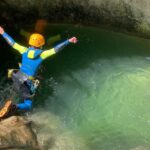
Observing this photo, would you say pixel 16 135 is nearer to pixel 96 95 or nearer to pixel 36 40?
pixel 36 40

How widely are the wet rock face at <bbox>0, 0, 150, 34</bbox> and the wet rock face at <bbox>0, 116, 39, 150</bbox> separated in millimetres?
4217

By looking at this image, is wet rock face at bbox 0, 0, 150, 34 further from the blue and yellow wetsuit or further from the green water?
the blue and yellow wetsuit

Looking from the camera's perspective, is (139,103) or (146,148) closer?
(146,148)

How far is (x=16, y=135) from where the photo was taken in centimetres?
679

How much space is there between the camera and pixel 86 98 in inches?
363

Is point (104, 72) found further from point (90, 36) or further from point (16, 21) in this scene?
point (16, 21)

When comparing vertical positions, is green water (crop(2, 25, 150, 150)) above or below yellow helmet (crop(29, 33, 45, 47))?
below

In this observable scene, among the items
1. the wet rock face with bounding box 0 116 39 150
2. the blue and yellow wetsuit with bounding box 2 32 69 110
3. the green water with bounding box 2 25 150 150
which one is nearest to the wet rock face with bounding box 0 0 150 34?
the green water with bounding box 2 25 150 150

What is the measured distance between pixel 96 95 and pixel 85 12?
2674 millimetres

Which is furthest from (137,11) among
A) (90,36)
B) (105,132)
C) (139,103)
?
(105,132)

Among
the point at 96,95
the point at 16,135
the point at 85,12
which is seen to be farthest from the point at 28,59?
the point at 85,12

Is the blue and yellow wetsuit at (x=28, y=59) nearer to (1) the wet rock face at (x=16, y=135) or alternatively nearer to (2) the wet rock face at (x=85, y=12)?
(1) the wet rock face at (x=16, y=135)

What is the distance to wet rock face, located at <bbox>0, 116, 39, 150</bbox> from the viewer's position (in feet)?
21.4

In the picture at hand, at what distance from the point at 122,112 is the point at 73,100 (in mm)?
1160
